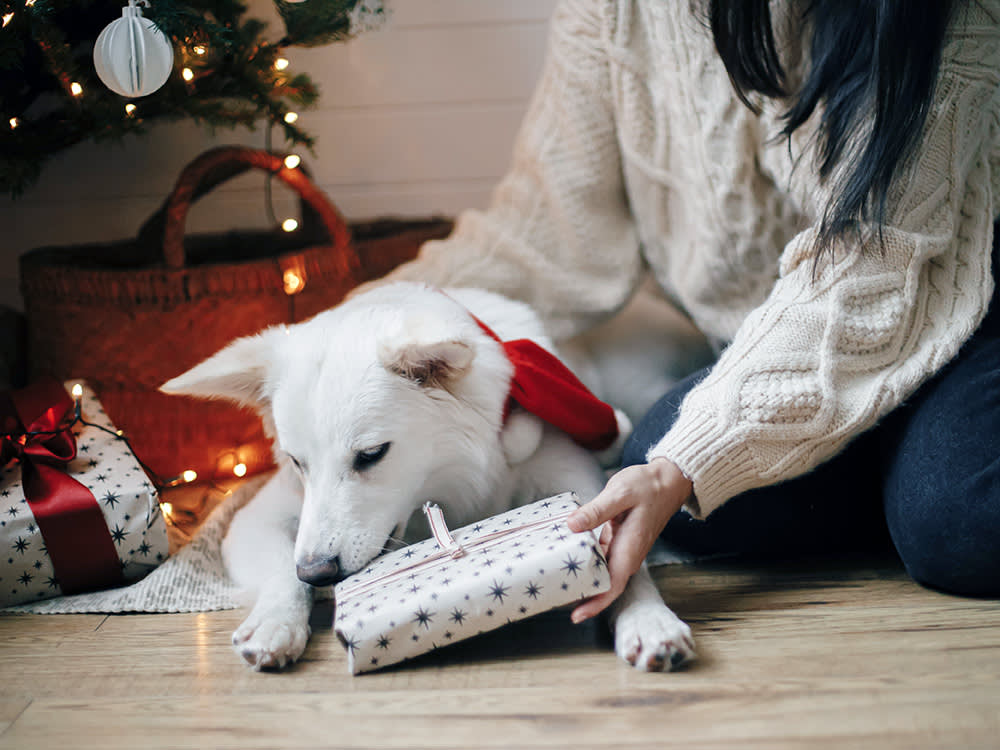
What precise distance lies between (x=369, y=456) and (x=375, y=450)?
0.01 meters

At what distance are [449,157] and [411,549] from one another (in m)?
1.57

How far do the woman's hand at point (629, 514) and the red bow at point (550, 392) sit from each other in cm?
23

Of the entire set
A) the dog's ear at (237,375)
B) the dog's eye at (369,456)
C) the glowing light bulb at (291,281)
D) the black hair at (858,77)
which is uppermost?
the black hair at (858,77)

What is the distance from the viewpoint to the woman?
43.0 inches

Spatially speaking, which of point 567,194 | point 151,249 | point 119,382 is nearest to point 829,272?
point 567,194

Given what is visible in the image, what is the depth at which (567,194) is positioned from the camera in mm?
1618

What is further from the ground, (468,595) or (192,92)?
(192,92)

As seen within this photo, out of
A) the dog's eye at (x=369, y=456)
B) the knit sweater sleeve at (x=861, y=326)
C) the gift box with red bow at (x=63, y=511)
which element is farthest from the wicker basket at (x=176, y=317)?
the knit sweater sleeve at (x=861, y=326)

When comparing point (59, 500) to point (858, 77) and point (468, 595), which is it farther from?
point (858, 77)

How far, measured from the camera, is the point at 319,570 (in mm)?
1111

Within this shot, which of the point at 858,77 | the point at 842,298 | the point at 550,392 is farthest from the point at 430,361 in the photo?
the point at 858,77

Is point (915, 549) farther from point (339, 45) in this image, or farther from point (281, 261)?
point (339, 45)

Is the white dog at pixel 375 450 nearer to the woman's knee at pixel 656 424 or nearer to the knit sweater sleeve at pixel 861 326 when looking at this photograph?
the woman's knee at pixel 656 424

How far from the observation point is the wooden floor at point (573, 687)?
0.90 m
